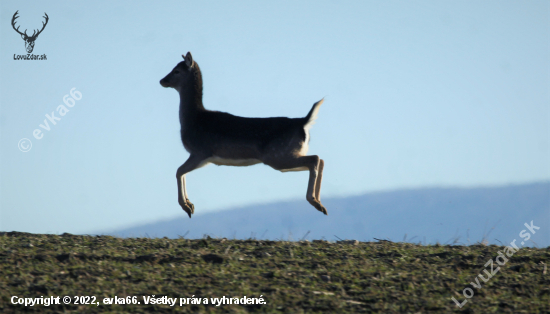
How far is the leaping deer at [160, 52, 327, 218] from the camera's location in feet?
33.7

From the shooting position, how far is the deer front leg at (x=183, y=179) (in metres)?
10.5

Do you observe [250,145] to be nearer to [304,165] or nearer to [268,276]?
[304,165]

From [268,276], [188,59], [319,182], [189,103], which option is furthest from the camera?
[188,59]

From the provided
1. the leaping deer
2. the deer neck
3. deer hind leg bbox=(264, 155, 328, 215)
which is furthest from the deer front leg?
deer hind leg bbox=(264, 155, 328, 215)

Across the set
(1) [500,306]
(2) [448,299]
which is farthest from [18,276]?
(1) [500,306]

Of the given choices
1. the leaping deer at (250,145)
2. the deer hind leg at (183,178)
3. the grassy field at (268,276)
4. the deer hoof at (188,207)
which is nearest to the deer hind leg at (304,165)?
the leaping deer at (250,145)

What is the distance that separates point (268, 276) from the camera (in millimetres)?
6543

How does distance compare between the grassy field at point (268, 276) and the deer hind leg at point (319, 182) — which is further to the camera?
the deer hind leg at point (319, 182)

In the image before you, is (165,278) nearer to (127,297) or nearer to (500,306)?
(127,297)

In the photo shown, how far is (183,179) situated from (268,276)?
14.4 feet

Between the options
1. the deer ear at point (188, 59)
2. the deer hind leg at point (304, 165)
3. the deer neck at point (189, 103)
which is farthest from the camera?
the deer ear at point (188, 59)

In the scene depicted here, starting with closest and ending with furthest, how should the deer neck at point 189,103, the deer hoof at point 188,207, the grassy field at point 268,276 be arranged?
the grassy field at point 268,276
the deer hoof at point 188,207
the deer neck at point 189,103

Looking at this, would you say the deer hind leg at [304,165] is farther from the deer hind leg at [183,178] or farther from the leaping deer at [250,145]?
the deer hind leg at [183,178]

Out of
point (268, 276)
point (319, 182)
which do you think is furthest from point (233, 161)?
point (268, 276)
